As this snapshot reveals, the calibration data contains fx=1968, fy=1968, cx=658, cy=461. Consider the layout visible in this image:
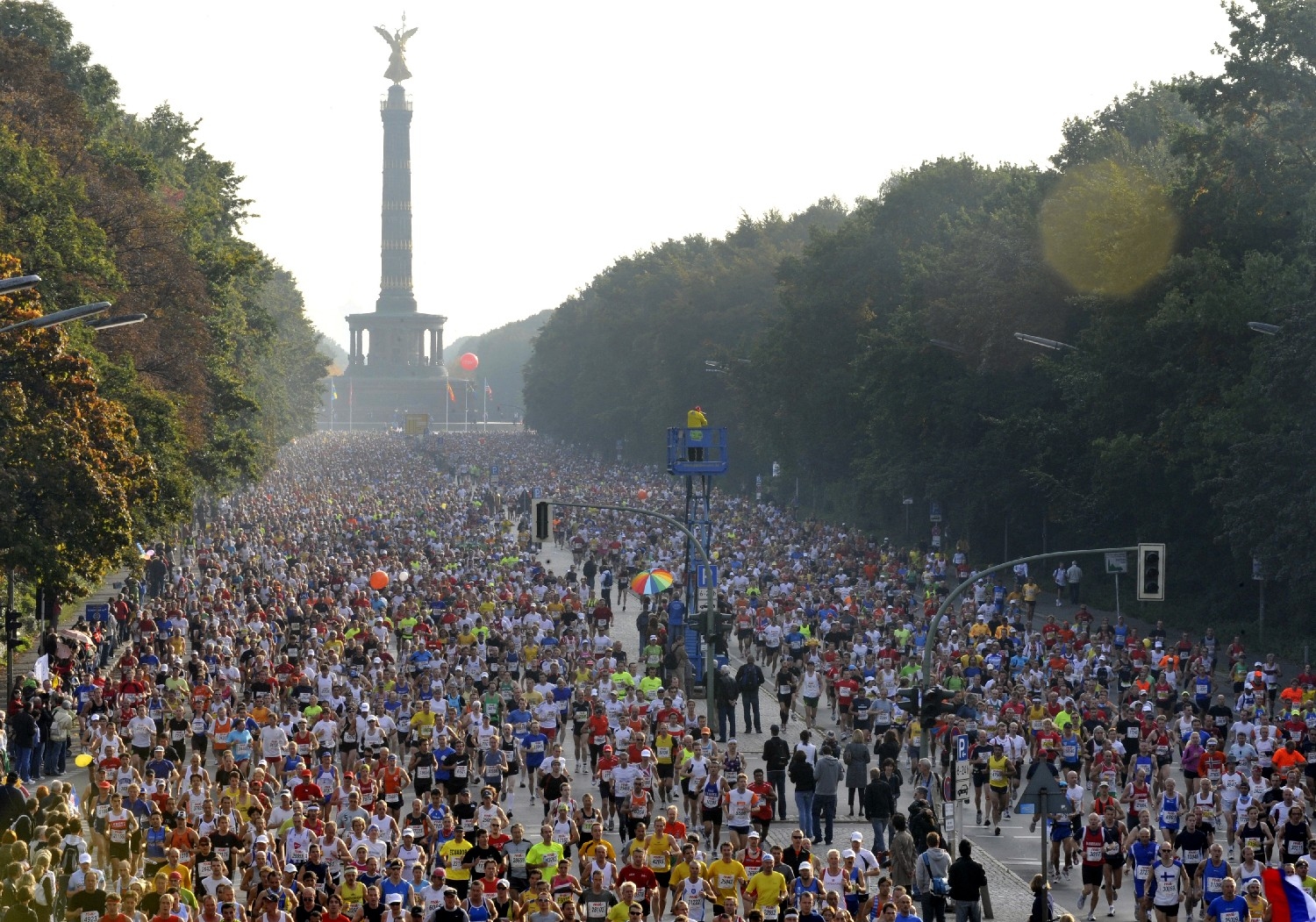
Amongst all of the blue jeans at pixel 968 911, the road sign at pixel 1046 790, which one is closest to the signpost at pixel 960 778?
the road sign at pixel 1046 790

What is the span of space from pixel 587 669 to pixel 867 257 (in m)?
46.0

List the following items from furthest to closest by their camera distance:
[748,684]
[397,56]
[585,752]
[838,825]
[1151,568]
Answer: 1. [397,56]
2. [748,684]
3. [585,752]
4. [1151,568]
5. [838,825]

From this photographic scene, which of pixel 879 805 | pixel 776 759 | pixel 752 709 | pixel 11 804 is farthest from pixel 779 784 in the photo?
pixel 11 804

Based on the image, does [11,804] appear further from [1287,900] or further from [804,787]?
[1287,900]

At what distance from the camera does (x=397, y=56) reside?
19312 centimetres

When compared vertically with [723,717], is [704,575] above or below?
above

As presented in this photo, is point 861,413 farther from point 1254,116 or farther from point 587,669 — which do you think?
point 587,669

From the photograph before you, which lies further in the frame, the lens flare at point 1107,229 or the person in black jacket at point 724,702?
the lens flare at point 1107,229

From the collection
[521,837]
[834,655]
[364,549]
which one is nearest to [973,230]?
[364,549]

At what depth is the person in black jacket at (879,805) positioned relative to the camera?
72.2ft

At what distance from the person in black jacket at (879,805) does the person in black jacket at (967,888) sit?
4.33 meters

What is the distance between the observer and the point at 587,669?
3083 centimetres

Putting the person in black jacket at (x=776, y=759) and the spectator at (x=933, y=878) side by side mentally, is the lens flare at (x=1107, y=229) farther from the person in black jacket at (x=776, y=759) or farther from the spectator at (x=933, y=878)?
the spectator at (x=933, y=878)

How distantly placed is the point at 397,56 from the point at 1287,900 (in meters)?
185
